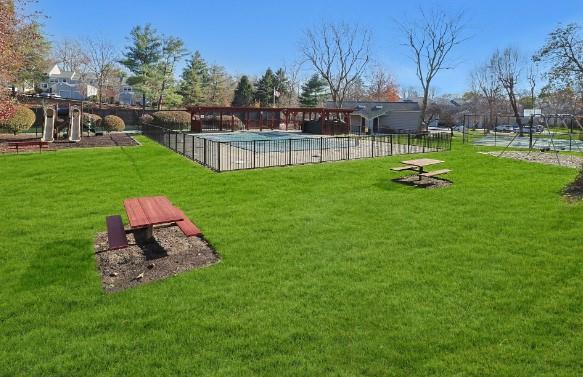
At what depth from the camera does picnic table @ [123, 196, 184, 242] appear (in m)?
6.00

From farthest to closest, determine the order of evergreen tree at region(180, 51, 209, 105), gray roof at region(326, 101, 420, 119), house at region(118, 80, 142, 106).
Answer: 1. house at region(118, 80, 142, 106)
2. evergreen tree at region(180, 51, 209, 105)
3. gray roof at region(326, 101, 420, 119)

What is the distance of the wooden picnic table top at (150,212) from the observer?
6.00m

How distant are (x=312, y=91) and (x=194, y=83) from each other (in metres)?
18.9

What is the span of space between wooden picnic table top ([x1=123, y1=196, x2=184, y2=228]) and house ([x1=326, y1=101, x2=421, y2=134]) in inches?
1472

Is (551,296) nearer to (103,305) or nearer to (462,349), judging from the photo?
(462,349)

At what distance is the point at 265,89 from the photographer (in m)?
65.0

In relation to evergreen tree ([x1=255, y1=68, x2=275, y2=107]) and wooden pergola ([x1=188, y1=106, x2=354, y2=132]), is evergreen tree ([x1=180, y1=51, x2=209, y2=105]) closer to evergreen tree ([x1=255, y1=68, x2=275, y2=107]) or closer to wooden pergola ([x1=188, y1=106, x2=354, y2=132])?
evergreen tree ([x1=255, y1=68, x2=275, y2=107])

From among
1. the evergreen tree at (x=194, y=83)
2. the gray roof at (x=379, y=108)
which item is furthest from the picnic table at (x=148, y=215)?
the evergreen tree at (x=194, y=83)

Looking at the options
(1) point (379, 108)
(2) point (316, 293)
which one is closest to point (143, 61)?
(1) point (379, 108)

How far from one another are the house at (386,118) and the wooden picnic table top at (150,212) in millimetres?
37379

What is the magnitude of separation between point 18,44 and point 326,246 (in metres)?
20.5

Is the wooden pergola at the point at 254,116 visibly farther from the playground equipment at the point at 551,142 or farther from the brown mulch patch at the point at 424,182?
the brown mulch patch at the point at 424,182

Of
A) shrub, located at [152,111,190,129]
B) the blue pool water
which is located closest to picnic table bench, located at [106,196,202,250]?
the blue pool water

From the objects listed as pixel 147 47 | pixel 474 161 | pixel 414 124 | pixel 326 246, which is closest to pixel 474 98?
pixel 414 124
